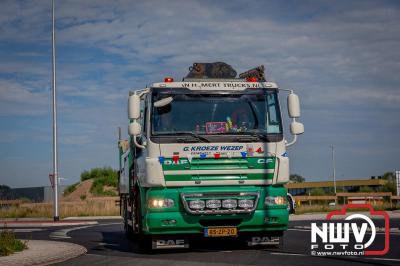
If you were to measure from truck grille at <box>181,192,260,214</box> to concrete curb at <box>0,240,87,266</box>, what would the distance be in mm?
3155

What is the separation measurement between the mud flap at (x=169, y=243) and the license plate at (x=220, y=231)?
62 cm

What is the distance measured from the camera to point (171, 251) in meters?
15.1

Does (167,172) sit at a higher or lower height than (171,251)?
higher

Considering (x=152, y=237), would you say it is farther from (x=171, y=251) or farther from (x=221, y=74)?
(x=221, y=74)

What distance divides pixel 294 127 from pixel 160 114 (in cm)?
285

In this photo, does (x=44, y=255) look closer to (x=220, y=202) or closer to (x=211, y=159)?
(x=220, y=202)

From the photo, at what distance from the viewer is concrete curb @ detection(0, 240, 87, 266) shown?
44.7ft

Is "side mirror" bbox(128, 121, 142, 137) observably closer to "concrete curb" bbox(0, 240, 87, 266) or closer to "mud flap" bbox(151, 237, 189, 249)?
"mud flap" bbox(151, 237, 189, 249)

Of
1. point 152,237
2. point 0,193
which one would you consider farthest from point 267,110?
point 0,193

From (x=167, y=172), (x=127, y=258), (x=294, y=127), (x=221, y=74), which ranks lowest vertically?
(x=127, y=258)

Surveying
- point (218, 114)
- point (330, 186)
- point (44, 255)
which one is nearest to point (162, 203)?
point (218, 114)

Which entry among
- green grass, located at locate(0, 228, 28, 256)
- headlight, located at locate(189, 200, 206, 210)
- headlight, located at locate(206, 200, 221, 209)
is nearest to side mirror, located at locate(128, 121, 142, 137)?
headlight, located at locate(189, 200, 206, 210)

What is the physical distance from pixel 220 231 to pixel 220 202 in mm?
623

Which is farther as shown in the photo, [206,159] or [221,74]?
[221,74]
